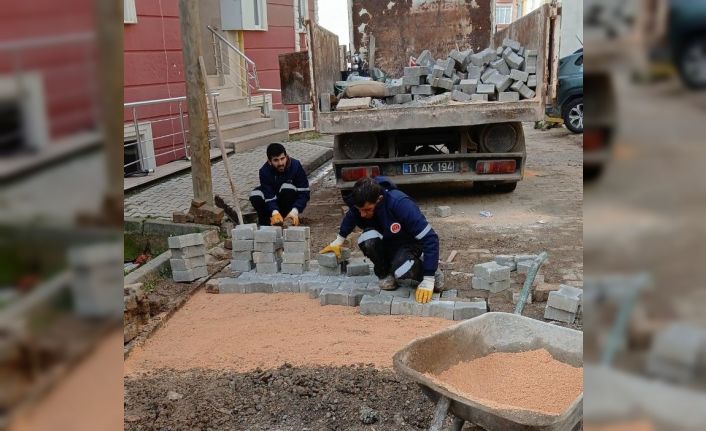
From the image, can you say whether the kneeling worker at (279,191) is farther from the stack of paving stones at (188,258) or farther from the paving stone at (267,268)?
the stack of paving stones at (188,258)

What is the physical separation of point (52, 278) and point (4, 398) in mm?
123

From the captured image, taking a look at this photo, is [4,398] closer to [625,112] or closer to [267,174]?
[625,112]

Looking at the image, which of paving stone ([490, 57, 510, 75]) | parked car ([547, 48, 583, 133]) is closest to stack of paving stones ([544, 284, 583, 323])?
paving stone ([490, 57, 510, 75])

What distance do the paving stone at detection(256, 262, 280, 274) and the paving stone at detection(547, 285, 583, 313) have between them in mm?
2473

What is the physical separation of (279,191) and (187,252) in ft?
5.59

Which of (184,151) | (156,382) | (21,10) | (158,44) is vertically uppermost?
(158,44)

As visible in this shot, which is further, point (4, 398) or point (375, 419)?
point (375, 419)

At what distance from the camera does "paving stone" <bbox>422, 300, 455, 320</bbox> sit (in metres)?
Result: 4.54

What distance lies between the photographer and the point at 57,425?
2.06ft

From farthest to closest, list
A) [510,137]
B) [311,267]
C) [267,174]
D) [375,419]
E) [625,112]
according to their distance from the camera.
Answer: [510,137] → [267,174] → [311,267] → [375,419] → [625,112]

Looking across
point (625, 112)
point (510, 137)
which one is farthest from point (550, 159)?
point (625, 112)

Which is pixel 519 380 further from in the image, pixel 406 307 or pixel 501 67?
pixel 501 67

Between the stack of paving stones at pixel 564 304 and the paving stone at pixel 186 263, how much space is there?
3.11 meters

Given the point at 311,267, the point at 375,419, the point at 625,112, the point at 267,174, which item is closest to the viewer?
the point at 625,112
